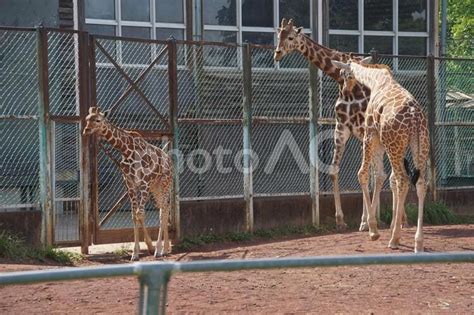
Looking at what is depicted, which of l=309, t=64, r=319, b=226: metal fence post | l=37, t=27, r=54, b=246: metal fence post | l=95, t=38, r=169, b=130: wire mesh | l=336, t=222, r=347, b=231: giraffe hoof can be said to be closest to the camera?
l=37, t=27, r=54, b=246: metal fence post

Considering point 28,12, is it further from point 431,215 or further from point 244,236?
point 431,215

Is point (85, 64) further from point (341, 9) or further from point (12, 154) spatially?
point (341, 9)

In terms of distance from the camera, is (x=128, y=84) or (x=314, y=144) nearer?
(x=314, y=144)

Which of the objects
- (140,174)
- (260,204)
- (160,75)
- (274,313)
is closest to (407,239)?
(260,204)

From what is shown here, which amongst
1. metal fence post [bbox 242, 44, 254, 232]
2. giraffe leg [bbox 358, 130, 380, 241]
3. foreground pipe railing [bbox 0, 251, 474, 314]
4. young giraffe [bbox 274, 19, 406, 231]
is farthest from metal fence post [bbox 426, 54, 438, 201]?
foreground pipe railing [bbox 0, 251, 474, 314]

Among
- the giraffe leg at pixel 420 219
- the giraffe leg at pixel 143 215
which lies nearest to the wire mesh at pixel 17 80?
the giraffe leg at pixel 143 215

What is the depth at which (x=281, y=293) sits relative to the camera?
24.6ft

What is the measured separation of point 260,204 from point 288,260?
8.90 meters

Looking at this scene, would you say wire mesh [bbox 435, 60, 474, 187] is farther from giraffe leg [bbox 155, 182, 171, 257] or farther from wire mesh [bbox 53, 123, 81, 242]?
wire mesh [bbox 53, 123, 81, 242]

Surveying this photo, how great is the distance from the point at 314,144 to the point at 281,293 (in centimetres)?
554

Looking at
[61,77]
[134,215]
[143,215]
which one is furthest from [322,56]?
[61,77]

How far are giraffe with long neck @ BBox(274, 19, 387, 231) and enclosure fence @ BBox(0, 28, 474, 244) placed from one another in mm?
307

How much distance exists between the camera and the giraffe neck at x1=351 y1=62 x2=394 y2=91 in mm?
10922

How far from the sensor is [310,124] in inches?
507
